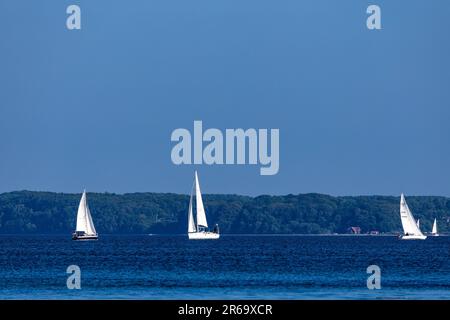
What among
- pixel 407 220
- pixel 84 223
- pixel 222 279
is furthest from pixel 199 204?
pixel 222 279

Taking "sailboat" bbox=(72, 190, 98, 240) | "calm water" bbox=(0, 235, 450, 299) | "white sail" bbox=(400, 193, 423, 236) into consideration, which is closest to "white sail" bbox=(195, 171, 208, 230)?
"sailboat" bbox=(72, 190, 98, 240)

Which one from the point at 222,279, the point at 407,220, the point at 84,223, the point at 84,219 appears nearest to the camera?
the point at 222,279

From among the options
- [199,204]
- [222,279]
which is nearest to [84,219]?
[199,204]

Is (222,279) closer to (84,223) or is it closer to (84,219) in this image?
(84,219)

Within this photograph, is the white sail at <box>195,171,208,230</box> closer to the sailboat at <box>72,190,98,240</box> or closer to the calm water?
the sailboat at <box>72,190,98,240</box>

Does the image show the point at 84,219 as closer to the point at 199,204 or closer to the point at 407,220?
the point at 199,204

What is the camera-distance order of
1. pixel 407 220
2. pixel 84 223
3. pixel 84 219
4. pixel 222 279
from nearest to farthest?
pixel 222 279
pixel 84 219
pixel 84 223
pixel 407 220

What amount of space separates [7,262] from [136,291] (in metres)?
47.1

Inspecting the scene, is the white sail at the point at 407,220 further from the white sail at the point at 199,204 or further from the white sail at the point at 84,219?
the white sail at the point at 84,219

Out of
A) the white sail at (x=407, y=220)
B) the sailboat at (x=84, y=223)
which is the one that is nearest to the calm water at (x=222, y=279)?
the sailboat at (x=84, y=223)

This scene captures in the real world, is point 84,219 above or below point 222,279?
above

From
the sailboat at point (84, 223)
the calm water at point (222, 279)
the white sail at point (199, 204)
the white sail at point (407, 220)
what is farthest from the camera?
the white sail at point (407, 220)

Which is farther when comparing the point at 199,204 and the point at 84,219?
the point at 199,204
